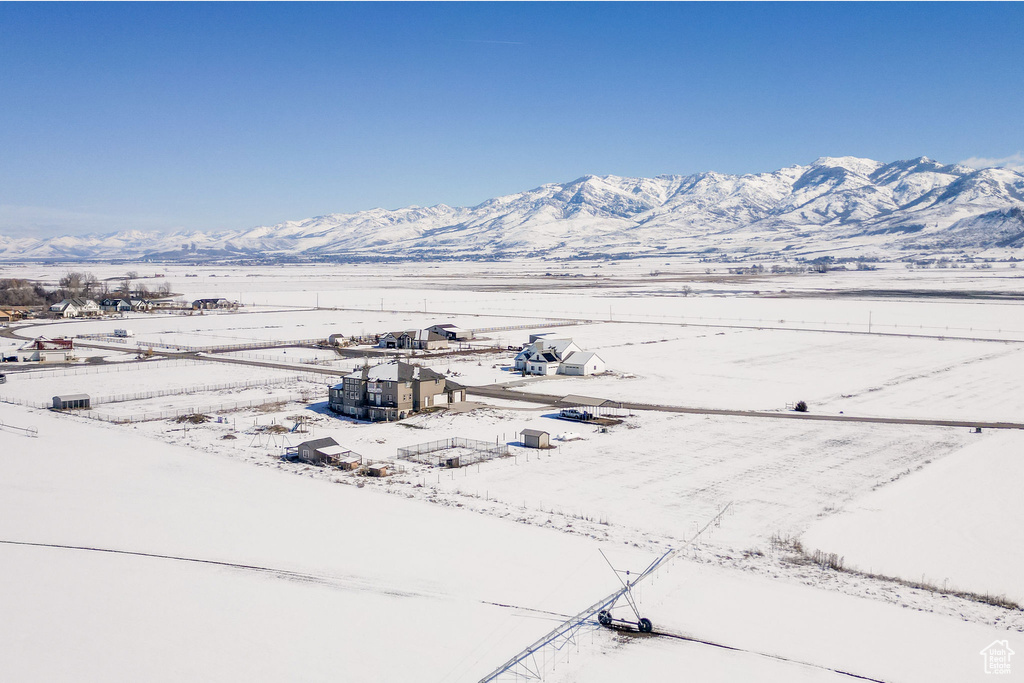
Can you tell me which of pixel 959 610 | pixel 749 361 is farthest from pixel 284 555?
pixel 749 361

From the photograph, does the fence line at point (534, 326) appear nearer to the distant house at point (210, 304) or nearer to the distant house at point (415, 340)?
the distant house at point (415, 340)

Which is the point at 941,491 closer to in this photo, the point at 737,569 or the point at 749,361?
the point at 737,569

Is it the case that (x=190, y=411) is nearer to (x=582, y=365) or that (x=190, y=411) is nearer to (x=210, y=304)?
(x=582, y=365)

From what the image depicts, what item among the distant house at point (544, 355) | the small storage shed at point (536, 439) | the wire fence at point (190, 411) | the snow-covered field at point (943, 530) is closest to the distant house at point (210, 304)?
the distant house at point (544, 355)

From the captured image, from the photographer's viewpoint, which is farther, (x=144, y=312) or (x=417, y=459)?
(x=144, y=312)

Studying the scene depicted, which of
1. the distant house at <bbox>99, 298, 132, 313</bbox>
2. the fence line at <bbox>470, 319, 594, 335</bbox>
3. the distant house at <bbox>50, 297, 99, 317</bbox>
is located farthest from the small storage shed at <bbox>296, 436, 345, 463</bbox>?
the distant house at <bbox>99, 298, 132, 313</bbox>

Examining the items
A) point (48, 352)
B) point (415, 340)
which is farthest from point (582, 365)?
point (48, 352)
